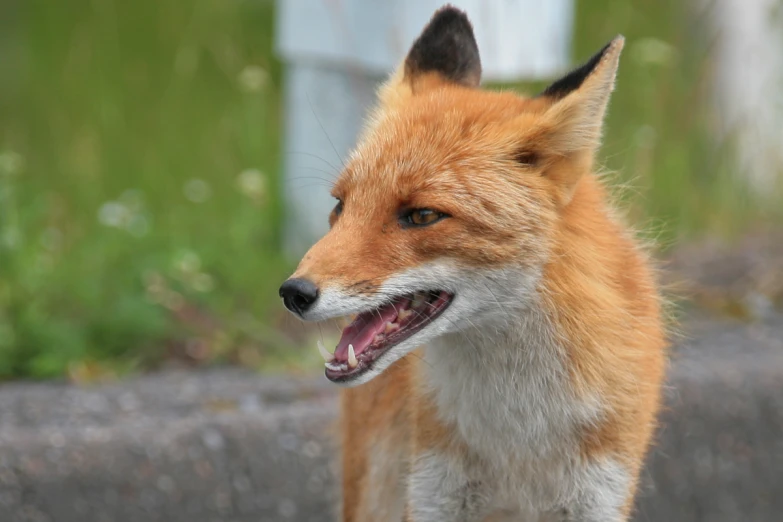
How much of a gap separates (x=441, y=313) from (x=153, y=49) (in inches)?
330

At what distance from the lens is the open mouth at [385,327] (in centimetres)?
300

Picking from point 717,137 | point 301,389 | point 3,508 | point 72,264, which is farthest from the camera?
point 717,137

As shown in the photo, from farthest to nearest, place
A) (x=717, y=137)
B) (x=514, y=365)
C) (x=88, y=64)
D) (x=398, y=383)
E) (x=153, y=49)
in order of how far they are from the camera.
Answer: (x=153, y=49), (x=88, y=64), (x=717, y=137), (x=398, y=383), (x=514, y=365)

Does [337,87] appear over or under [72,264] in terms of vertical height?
over

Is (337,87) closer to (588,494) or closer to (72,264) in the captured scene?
(72,264)

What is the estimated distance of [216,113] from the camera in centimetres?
969

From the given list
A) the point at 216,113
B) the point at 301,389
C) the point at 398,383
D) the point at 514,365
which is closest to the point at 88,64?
the point at 216,113

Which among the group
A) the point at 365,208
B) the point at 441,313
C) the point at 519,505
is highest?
the point at 365,208

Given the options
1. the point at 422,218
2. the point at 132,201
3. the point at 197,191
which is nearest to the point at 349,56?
the point at 197,191

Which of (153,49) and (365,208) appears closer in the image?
(365,208)

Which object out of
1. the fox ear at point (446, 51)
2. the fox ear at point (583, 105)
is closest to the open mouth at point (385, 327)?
the fox ear at point (583, 105)

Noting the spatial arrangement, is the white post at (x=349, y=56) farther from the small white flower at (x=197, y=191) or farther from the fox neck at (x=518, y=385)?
the fox neck at (x=518, y=385)

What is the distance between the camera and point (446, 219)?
3.02 metres

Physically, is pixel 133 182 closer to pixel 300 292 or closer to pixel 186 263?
pixel 186 263
